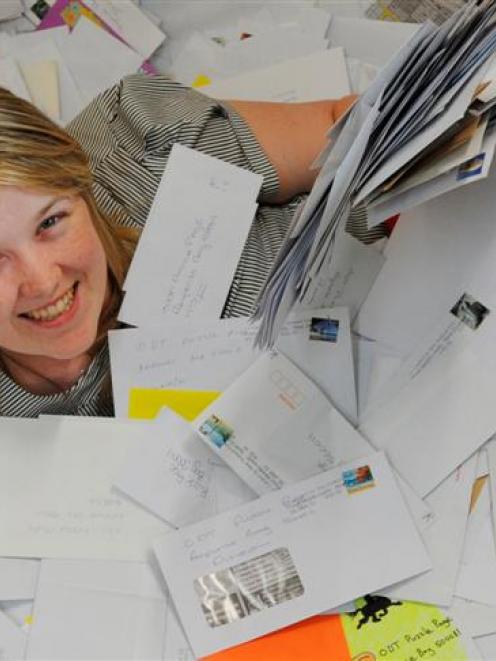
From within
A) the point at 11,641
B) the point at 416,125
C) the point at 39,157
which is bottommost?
the point at 11,641

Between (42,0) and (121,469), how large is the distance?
100 cm

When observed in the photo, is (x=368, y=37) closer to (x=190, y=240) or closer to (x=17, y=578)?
(x=190, y=240)

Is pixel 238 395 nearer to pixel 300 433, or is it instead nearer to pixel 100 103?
pixel 300 433

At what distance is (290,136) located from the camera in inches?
46.0

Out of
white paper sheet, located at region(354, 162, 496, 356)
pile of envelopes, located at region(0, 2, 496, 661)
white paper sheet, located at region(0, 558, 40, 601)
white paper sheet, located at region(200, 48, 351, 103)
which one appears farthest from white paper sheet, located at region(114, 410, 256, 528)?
white paper sheet, located at region(200, 48, 351, 103)

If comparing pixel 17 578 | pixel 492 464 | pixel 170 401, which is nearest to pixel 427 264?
pixel 492 464

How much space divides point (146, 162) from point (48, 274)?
0.29 meters

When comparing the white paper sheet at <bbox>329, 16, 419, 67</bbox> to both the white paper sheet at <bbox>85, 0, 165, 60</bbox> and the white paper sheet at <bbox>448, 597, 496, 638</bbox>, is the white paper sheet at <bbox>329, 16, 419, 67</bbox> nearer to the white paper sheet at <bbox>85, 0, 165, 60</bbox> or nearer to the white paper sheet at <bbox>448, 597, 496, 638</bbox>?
the white paper sheet at <bbox>85, 0, 165, 60</bbox>

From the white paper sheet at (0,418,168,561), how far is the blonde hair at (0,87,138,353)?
0.75 feet

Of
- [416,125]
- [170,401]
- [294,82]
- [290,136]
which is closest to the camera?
[416,125]

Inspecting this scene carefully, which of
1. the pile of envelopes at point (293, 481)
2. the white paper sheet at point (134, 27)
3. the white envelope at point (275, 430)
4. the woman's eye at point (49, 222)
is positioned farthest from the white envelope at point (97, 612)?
the white paper sheet at point (134, 27)

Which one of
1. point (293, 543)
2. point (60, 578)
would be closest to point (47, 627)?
point (60, 578)

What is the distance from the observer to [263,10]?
5.14 ft

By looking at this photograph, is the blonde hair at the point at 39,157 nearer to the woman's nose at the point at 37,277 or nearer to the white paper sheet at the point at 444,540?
the woman's nose at the point at 37,277
